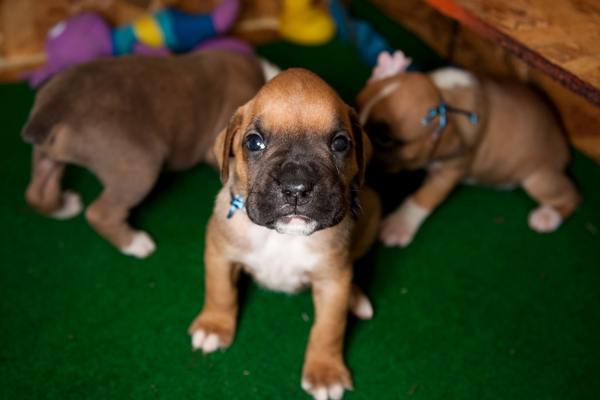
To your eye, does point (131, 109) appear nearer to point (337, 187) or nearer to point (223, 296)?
point (223, 296)

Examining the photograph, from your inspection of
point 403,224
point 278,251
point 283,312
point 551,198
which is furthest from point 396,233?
point 278,251

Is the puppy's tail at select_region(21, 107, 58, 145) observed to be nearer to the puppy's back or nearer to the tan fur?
the puppy's back

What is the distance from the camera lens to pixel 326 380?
3.16 metres

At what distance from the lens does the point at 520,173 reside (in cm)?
437

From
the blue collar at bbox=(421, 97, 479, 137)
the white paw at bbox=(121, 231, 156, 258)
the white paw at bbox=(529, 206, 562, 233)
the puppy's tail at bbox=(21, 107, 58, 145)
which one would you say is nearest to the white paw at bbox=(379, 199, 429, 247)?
the blue collar at bbox=(421, 97, 479, 137)

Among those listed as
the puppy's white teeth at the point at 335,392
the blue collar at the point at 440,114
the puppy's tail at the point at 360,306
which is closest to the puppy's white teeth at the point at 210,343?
the puppy's white teeth at the point at 335,392

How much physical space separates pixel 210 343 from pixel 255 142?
1234mm

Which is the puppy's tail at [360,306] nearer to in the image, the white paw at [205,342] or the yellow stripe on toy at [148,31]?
the white paw at [205,342]

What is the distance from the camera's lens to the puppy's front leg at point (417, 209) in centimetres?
409

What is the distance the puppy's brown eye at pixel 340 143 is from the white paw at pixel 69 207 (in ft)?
7.28

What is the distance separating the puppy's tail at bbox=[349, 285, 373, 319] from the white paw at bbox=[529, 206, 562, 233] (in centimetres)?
146

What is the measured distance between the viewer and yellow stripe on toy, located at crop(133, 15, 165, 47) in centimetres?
505

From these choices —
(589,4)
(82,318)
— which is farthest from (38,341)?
(589,4)

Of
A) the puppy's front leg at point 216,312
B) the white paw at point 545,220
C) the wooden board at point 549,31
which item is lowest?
the white paw at point 545,220
